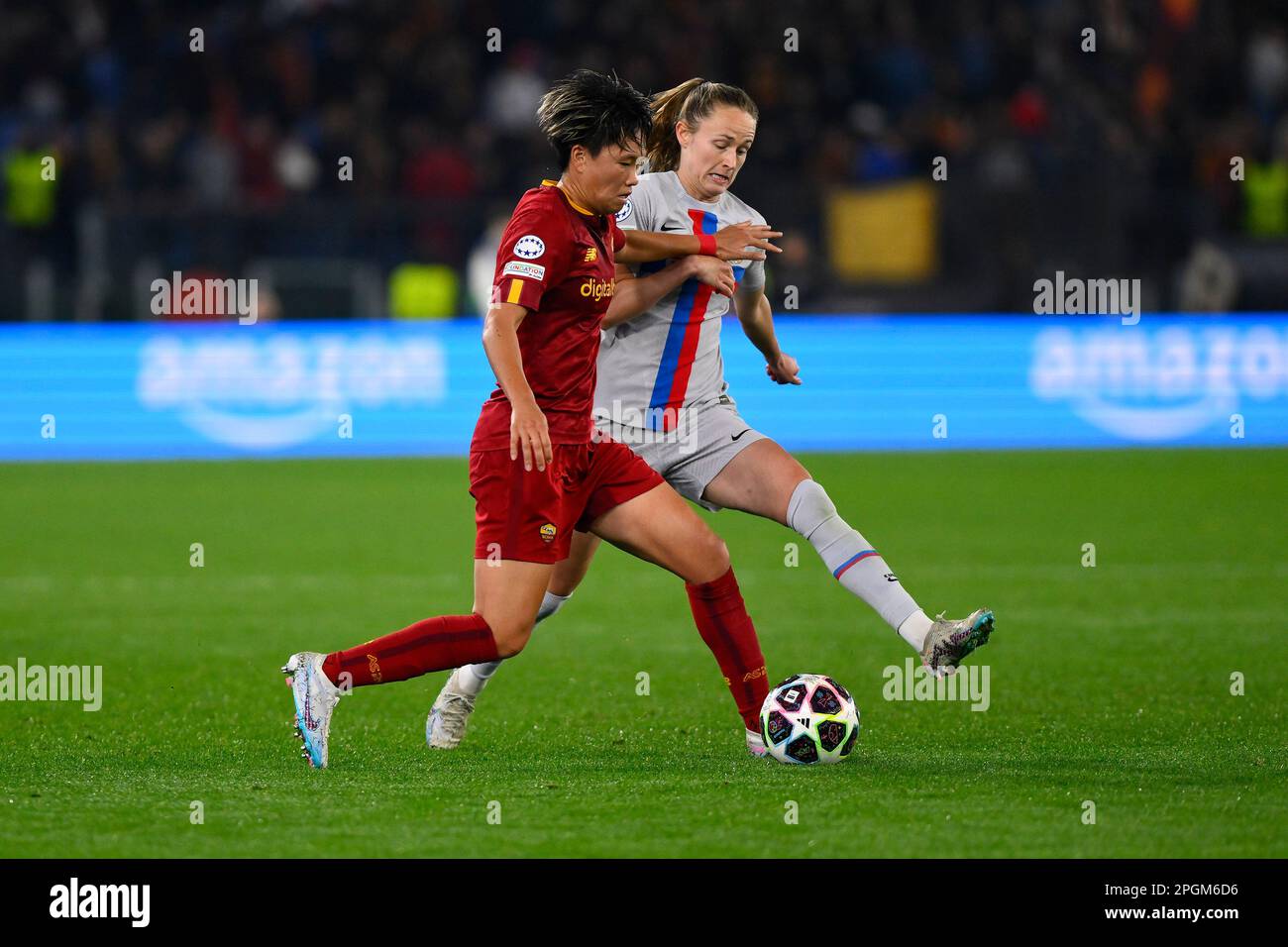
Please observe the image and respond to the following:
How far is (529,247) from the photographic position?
5070 mm

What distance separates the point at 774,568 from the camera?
34.0 feet

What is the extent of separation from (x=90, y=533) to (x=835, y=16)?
12161 mm

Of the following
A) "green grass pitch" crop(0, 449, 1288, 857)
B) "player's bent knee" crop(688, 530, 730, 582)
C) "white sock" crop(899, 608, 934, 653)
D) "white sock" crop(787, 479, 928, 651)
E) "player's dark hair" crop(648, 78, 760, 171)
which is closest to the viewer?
"green grass pitch" crop(0, 449, 1288, 857)

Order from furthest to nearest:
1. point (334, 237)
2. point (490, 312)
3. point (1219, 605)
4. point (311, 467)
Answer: point (334, 237) → point (311, 467) → point (1219, 605) → point (490, 312)

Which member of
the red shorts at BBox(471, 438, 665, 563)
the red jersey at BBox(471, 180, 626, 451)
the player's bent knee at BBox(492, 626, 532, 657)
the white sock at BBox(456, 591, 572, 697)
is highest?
the red jersey at BBox(471, 180, 626, 451)

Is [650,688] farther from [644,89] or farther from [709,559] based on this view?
[644,89]

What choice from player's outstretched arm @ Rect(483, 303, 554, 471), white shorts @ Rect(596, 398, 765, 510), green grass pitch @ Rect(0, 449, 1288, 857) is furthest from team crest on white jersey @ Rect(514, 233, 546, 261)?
green grass pitch @ Rect(0, 449, 1288, 857)

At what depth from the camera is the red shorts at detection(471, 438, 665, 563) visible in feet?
17.1

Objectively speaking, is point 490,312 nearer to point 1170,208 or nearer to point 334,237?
point 334,237

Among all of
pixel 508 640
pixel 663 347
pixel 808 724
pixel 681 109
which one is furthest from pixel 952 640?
pixel 681 109

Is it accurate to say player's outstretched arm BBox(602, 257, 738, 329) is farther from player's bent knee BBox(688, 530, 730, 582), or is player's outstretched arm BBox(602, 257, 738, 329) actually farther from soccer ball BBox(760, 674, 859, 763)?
soccer ball BBox(760, 674, 859, 763)

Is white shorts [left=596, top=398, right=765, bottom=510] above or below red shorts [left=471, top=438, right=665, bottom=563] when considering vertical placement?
above

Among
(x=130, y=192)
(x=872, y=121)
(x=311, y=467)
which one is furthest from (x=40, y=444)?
(x=872, y=121)

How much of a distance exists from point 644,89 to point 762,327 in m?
13.9
